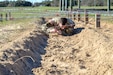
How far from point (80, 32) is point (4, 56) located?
11.4 m

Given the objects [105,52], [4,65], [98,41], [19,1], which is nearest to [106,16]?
[98,41]

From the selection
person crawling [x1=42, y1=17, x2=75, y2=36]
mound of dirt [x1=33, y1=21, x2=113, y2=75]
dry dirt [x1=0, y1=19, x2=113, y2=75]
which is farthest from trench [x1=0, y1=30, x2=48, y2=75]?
person crawling [x1=42, y1=17, x2=75, y2=36]

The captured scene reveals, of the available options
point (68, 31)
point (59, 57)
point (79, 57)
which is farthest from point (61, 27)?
point (59, 57)

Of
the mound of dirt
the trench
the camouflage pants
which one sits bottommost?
the camouflage pants

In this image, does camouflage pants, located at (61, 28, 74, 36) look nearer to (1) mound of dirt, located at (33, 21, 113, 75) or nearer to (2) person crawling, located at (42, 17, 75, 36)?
(2) person crawling, located at (42, 17, 75, 36)

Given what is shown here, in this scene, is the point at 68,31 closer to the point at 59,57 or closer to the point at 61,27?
the point at 61,27

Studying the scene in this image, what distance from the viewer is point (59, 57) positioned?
15.7m

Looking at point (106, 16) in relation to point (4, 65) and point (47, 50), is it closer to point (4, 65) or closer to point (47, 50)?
point (47, 50)

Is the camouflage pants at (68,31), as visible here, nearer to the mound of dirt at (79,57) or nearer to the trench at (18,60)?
the mound of dirt at (79,57)

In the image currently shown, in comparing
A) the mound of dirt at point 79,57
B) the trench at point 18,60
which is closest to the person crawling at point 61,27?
the mound of dirt at point 79,57

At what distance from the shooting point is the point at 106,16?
3441 cm

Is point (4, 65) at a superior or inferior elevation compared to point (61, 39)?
superior

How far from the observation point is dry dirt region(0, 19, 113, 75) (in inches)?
488

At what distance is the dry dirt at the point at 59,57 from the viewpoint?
12391 millimetres
